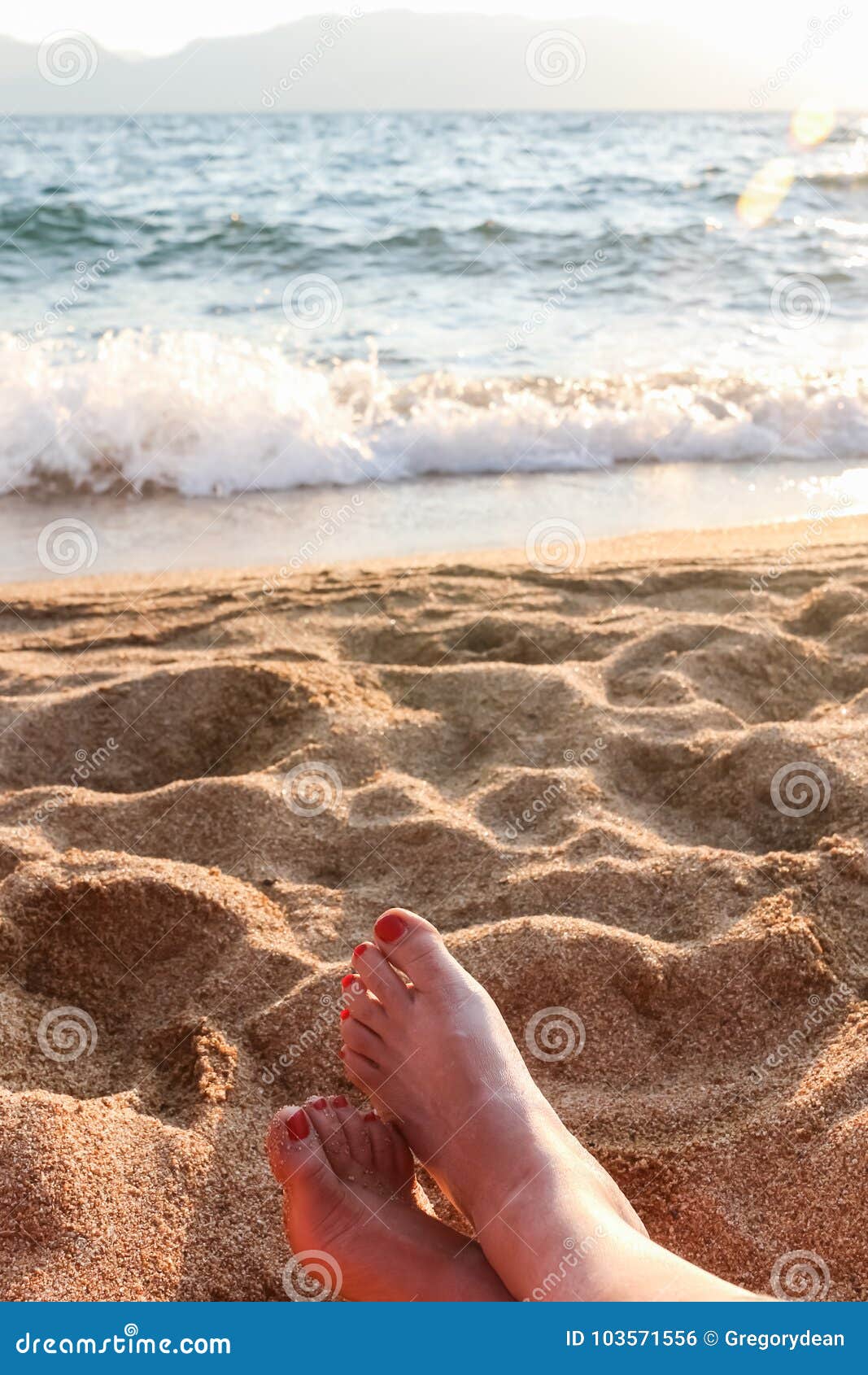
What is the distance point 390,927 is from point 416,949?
0.20ft

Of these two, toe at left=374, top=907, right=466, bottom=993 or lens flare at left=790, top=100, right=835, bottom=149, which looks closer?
toe at left=374, top=907, right=466, bottom=993

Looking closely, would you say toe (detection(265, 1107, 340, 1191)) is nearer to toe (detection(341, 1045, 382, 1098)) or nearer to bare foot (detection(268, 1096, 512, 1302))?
bare foot (detection(268, 1096, 512, 1302))

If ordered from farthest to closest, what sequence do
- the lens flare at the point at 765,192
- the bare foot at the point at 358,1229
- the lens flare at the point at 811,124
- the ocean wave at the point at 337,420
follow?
the lens flare at the point at 811,124 → the lens flare at the point at 765,192 → the ocean wave at the point at 337,420 → the bare foot at the point at 358,1229

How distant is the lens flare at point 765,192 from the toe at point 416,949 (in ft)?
34.4

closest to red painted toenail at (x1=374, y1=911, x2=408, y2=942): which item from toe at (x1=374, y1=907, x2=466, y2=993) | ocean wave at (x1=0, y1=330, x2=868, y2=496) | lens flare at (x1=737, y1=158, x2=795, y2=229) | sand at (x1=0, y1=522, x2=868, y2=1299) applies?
toe at (x1=374, y1=907, x2=466, y2=993)

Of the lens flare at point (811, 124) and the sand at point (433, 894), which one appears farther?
the lens flare at point (811, 124)

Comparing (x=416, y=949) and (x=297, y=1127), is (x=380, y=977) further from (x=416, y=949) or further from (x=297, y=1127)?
(x=297, y=1127)

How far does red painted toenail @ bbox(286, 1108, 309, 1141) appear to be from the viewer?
61.9 inches

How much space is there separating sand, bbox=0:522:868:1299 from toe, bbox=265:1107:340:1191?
0.07m

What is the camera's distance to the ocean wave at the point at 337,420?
495 centimetres

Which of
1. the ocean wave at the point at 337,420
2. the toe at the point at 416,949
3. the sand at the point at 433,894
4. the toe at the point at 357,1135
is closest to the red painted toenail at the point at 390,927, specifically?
the toe at the point at 416,949

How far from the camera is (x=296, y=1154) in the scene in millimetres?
1554

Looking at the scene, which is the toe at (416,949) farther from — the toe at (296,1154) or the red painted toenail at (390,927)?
the toe at (296,1154)

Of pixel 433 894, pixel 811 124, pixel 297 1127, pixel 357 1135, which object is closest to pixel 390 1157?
pixel 357 1135
